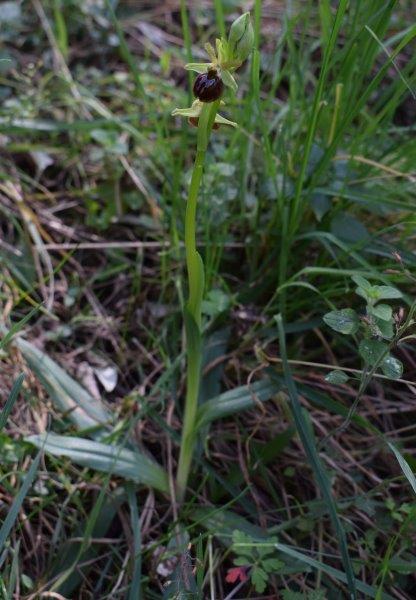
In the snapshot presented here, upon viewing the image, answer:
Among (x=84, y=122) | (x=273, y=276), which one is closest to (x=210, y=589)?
(x=273, y=276)

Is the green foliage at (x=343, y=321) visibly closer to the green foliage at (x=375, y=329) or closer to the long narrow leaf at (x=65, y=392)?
the green foliage at (x=375, y=329)

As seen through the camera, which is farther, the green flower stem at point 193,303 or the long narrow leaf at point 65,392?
the long narrow leaf at point 65,392

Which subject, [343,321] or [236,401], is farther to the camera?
[236,401]

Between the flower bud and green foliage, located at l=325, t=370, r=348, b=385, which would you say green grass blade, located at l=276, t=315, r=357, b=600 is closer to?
green foliage, located at l=325, t=370, r=348, b=385

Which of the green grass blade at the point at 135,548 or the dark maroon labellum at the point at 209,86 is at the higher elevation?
the dark maroon labellum at the point at 209,86

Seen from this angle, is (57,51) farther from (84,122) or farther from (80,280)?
(80,280)

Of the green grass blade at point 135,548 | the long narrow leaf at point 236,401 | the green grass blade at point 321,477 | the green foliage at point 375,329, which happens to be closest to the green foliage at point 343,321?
the green foliage at point 375,329

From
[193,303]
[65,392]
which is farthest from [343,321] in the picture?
[65,392]

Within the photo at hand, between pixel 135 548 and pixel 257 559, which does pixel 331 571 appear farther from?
pixel 135 548

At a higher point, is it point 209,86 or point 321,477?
point 209,86
